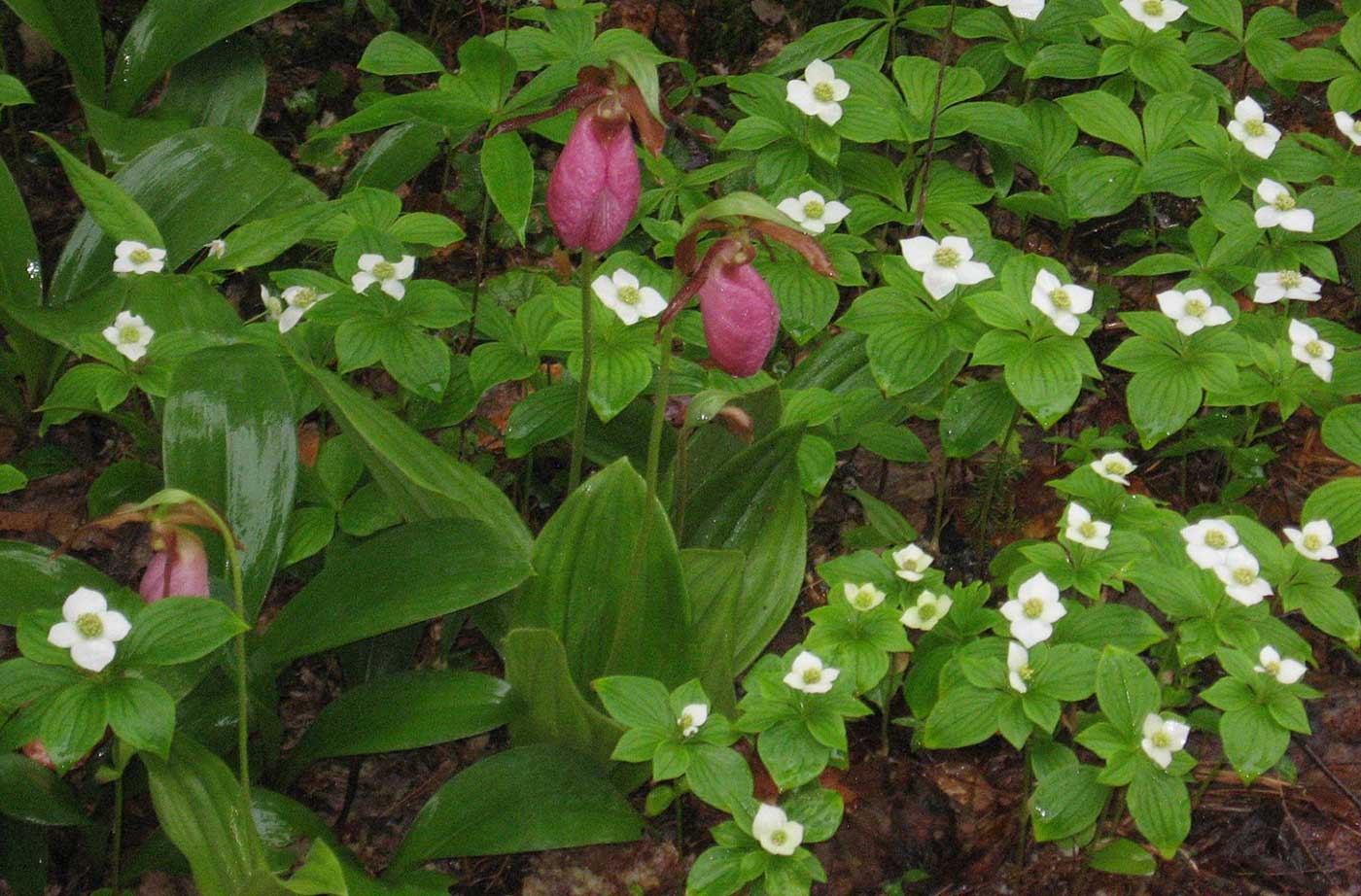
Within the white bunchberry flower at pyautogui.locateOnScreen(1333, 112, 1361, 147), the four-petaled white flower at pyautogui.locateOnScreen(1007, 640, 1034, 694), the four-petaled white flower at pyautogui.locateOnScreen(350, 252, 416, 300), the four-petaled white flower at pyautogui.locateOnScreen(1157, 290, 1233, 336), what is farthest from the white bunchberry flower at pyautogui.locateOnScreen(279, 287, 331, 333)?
the white bunchberry flower at pyautogui.locateOnScreen(1333, 112, 1361, 147)

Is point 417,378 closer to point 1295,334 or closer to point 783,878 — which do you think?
point 783,878

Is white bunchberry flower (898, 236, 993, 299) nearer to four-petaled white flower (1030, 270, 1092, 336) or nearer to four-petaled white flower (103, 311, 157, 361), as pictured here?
four-petaled white flower (1030, 270, 1092, 336)

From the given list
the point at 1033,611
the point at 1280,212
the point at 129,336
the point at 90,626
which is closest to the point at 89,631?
the point at 90,626

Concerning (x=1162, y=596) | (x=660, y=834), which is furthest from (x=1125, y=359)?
(x=660, y=834)

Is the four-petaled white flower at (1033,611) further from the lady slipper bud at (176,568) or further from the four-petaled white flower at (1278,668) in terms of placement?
the lady slipper bud at (176,568)

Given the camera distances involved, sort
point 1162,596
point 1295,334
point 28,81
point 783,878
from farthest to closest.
Answer: point 28,81
point 1295,334
point 1162,596
point 783,878

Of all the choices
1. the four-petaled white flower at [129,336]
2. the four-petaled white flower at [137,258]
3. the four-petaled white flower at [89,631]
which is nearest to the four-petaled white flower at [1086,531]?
the four-petaled white flower at [89,631]

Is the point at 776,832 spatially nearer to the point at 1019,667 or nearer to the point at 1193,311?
the point at 1019,667
